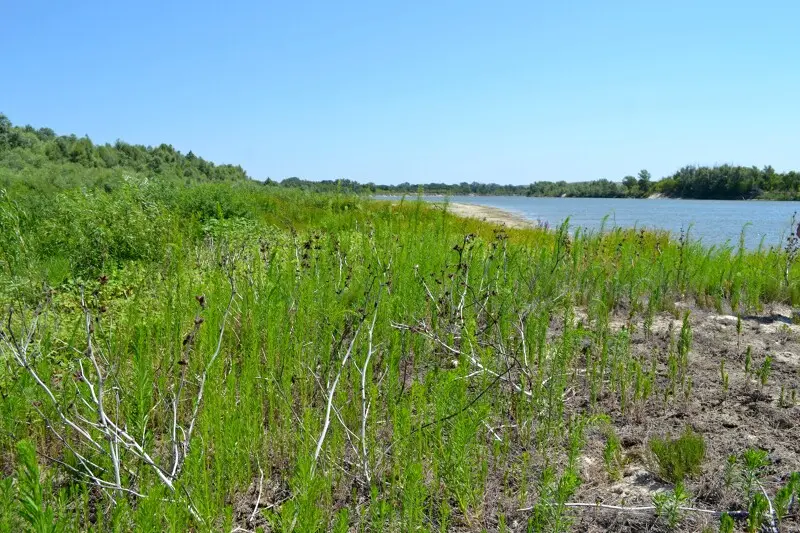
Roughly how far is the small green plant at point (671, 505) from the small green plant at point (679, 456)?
208 millimetres

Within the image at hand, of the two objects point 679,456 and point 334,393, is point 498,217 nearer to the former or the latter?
point 334,393

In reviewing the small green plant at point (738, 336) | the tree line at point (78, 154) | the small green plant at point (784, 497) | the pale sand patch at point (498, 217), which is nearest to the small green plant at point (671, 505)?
the small green plant at point (784, 497)

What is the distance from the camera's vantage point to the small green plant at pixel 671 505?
6.40ft

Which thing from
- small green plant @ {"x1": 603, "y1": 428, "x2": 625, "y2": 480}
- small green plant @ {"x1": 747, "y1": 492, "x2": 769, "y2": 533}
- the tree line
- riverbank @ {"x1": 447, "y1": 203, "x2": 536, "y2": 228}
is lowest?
small green plant @ {"x1": 603, "y1": 428, "x2": 625, "y2": 480}

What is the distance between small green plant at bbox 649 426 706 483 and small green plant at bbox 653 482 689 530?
0.21m

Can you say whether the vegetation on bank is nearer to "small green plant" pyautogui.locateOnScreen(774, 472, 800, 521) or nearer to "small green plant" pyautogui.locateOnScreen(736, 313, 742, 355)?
"small green plant" pyautogui.locateOnScreen(774, 472, 800, 521)

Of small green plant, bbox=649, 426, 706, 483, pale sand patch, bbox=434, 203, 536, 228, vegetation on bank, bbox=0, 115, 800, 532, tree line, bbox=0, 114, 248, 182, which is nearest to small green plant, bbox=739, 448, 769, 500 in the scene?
vegetation on bank, bbox=0, 115, 800, 532

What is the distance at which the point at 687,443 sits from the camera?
2428mm

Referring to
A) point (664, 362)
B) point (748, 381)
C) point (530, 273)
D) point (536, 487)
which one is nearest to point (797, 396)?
point (748, 381)

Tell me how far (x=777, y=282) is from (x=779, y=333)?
1730mm

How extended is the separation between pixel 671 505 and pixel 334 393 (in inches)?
67.5

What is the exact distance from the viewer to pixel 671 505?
6.82 ft

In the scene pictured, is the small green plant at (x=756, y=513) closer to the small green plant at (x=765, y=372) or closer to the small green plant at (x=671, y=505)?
the small green plant at (x=671, y=505)

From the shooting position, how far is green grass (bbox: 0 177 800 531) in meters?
2.08
